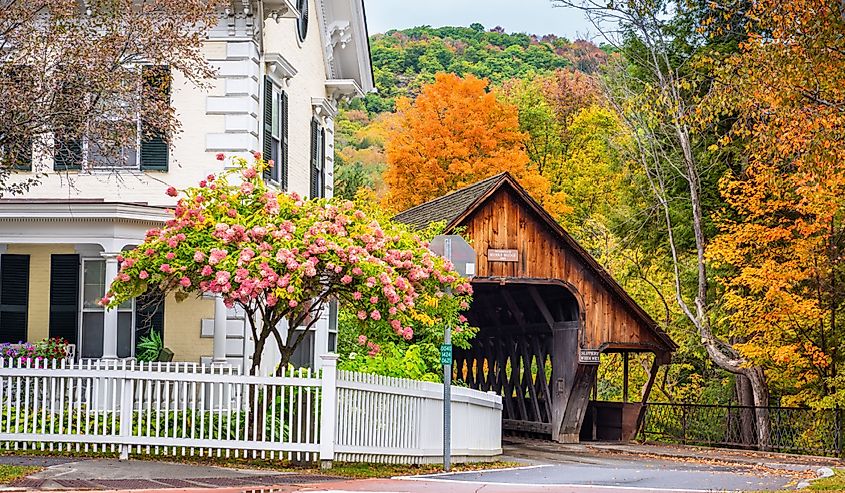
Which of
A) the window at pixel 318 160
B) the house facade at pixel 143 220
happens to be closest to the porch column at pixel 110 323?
the house facade at pixel 143 220

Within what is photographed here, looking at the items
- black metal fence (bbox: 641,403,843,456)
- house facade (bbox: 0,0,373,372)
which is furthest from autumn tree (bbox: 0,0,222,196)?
black metal fence (bbox: 641,403,843,456)

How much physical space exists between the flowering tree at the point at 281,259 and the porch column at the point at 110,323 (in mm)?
2242

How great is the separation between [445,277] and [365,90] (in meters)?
12.6

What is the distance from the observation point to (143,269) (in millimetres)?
15859

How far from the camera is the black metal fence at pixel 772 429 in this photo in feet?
95.1

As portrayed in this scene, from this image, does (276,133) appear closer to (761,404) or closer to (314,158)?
(314,158)

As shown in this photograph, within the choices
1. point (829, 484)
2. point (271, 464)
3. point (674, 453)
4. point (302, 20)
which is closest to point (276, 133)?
point (302, 20)

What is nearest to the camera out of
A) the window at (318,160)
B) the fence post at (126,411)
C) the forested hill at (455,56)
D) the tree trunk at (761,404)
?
the fence post at (126,411)

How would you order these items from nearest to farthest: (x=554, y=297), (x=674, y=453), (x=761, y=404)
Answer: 1. (x=674, y=453)
2. (x=554, y=297)
3. (x=761, y=404)

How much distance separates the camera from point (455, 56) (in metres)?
83.6

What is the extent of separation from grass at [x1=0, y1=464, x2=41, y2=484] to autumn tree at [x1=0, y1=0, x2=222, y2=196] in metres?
4.00

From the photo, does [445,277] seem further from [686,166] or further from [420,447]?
[686,166]

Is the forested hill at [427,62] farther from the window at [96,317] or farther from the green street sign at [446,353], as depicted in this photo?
the green street sign at [446,353]

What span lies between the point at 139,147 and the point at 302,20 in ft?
17.9
